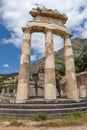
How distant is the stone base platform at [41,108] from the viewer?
13.1m

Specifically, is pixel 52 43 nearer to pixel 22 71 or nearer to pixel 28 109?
pixel 22 71

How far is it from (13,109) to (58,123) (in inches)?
155

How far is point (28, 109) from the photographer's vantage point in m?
13.4

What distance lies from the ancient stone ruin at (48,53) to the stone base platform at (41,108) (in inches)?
65.6

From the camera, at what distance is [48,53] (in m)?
17.7

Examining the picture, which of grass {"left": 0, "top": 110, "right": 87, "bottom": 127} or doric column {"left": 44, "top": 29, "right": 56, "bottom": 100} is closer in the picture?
grass {"left": 0, "top": 110, "right": 87, "bottom": 127}

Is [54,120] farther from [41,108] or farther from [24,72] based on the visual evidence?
[24,72]

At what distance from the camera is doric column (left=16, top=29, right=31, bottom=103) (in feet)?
54.4

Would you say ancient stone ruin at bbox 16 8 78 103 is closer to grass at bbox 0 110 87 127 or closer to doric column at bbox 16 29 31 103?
doric column at bbox 16 29 31 103

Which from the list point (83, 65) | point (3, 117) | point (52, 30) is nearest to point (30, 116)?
point (3, 117)

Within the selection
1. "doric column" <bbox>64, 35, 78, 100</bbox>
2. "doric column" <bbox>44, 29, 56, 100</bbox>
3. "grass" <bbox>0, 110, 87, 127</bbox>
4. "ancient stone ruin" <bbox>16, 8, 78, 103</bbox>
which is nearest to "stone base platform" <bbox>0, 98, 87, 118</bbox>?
"grass" <bbox>0, 110, 87, 127</bbox>

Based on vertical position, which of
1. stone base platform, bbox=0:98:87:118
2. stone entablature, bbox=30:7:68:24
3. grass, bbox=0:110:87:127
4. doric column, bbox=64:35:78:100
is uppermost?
stone entablature, bbox=30:7:68:24

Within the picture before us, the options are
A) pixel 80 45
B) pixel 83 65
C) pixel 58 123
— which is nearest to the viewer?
pixel 58 123

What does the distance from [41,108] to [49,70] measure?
433 centimetres
